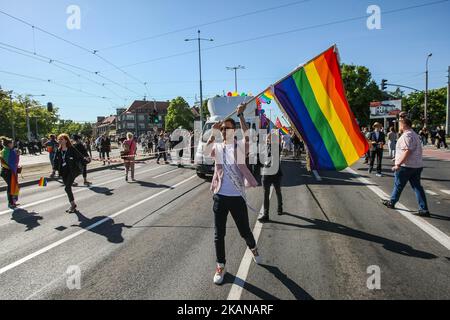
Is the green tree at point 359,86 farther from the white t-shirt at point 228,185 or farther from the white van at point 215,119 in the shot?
the white t-shirt at point 228,185

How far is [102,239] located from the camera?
5781mm

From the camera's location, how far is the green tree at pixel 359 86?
188 ft

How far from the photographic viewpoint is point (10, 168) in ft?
27.6

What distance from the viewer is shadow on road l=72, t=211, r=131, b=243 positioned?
19.3 ft

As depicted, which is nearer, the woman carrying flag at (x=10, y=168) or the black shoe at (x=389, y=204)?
the black shoe at (x=389, y=204)

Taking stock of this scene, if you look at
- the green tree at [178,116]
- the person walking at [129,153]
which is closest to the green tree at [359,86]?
the green tree at [178,116]

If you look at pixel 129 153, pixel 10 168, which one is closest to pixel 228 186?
pixel 10 168

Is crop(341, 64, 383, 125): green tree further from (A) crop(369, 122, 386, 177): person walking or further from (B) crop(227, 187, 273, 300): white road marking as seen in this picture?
(B) crop(227, 187, 273, 300): white road marking

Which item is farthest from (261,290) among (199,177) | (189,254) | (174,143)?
(174,143)

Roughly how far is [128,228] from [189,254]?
1.98 metres

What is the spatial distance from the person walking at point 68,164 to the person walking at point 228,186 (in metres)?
4.83

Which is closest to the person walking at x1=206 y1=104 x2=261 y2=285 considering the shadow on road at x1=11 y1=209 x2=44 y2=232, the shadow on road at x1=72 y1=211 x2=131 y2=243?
the shadow on road at x1=72 y1=211 x2=131 y2=243

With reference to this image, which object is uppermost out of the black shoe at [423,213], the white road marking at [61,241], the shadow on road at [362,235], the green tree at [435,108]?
the green tree at [435,108]

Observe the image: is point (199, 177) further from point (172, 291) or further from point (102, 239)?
point (172, 291)
